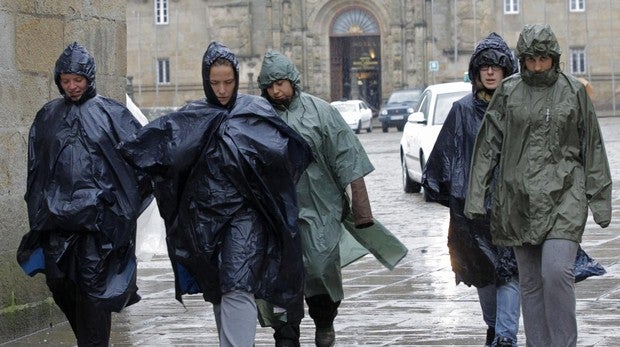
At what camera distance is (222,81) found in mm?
7609

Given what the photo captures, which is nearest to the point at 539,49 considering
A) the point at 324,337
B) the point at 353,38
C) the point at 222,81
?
the point at 222,81

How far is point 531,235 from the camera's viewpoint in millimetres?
7340

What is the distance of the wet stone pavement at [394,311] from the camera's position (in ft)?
31.4

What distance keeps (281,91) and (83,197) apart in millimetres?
1357

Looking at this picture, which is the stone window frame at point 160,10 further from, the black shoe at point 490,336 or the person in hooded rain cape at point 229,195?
the person in hooded rain cape at point 229,195

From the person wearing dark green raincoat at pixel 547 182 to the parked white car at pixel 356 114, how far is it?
4648 cm

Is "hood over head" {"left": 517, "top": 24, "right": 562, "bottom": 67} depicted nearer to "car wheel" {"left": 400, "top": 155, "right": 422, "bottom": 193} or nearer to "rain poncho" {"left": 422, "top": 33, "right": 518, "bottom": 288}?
"rain poncho" {"left": 422, "top": 33, "right": 518, "bottom": 288}

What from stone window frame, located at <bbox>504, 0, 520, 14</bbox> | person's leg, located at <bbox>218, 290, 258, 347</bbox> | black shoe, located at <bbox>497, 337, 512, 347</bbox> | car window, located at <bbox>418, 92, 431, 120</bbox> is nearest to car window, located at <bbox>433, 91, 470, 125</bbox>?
car window, located at <bbox>418, 92, 431, 120</bbox>

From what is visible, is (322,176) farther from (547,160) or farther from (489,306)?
(547,160)

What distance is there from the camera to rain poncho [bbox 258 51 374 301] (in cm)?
859

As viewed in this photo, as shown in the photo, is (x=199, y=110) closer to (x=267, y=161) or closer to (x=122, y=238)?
(x=267, y=161)

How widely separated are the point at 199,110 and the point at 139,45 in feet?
212

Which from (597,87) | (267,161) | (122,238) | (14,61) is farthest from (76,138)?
(597,87)

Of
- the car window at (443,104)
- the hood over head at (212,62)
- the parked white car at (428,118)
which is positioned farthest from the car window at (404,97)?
the hood over head at (212,62)
